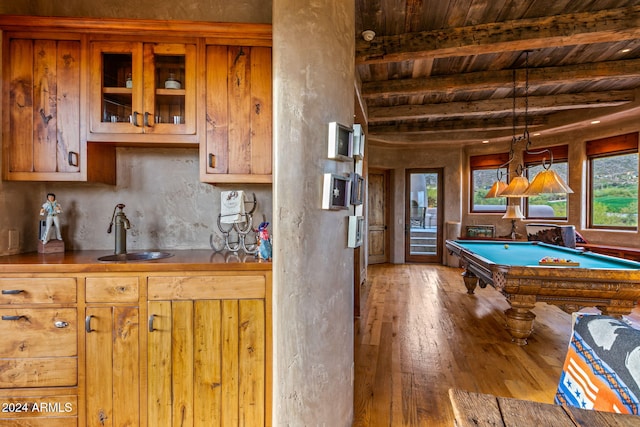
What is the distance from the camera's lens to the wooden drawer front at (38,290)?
178 centimetres

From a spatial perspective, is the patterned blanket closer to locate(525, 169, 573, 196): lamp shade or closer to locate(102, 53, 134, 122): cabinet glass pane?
locate(102, 53, 134, 122): cabinet glass pane

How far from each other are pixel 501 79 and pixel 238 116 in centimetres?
388

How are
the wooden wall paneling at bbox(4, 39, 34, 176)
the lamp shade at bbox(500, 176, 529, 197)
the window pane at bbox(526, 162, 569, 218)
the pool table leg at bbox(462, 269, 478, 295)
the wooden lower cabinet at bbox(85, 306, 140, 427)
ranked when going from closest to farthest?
the wooden lower cabinet at bbox(85, 306, 140, 427) < the wooden wall paneling at bbox(4, 39, 34, 176) < the lamp shade at bbox(500, 176, 529, 197) < the pool table leg at bbox(462, 269, 478, 295) < the window pane at bbox(526, 162, 569, 218)

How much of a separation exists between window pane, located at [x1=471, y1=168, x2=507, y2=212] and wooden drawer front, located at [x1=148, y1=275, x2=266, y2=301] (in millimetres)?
7315

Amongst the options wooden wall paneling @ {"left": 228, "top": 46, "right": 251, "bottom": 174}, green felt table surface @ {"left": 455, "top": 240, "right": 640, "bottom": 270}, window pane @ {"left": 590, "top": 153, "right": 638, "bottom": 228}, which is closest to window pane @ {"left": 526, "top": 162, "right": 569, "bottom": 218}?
window pane @ {"left": 590, "top": 153, "right": 638, "bottom": 228}

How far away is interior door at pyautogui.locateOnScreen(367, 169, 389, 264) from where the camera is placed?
26.3 feet

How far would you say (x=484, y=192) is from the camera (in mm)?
7695

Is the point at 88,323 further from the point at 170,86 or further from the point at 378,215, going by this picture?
the point at 378,215

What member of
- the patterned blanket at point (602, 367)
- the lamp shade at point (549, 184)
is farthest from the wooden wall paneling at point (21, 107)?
the lamp shade at point (549, 184)

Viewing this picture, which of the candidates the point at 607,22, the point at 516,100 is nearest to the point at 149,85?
the point at 607,22

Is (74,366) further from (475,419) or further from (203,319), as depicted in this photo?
(475,419)

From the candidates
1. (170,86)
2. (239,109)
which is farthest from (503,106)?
(170,86)

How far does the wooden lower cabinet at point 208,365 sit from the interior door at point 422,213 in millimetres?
6831

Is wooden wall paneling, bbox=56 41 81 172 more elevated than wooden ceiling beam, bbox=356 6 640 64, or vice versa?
wooden ceiling beam, bbox=356 6 640 64
